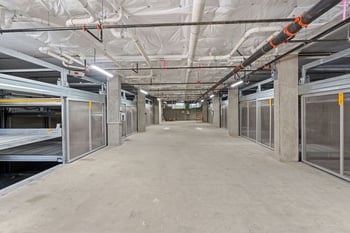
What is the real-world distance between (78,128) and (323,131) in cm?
581

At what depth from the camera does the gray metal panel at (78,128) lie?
4399mm

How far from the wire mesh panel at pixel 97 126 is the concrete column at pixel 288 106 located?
17.4ft

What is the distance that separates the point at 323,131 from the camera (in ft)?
12.0

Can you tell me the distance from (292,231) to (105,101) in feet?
20.4

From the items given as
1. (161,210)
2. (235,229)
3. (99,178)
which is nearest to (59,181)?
(99,178)

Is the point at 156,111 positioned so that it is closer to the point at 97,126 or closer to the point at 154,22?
the point at 97,126

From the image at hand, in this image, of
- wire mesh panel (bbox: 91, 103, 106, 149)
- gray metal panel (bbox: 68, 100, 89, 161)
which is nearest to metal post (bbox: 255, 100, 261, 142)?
wire mesh panel (bbox: 91, 103, 106, 149)

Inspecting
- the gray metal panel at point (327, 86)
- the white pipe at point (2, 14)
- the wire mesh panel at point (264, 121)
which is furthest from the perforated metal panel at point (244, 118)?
the white pipe at point (2, 14)

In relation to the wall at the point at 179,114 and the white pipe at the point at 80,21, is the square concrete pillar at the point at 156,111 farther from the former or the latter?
the white pipe at the point at 80,21

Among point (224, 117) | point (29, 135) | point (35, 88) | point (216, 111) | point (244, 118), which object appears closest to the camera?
point (35, 88)

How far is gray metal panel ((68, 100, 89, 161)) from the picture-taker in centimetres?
440

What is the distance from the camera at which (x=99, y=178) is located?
3277mm

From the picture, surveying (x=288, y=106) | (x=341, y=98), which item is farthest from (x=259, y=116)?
(x=341, y=98)

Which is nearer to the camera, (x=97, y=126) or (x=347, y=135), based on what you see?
(x=347, y=135)
